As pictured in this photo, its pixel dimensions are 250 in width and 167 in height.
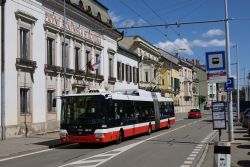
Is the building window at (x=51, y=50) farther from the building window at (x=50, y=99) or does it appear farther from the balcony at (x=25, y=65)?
the balcony at (x=25, y=65)

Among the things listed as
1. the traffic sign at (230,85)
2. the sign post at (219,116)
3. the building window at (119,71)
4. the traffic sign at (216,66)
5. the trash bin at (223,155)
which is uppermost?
the building window at (119,71)

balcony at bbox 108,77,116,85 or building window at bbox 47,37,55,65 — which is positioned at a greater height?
building window at bbox 47,37,55,65

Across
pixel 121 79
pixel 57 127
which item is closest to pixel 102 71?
pixel 121 79

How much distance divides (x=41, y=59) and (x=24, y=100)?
3625mm

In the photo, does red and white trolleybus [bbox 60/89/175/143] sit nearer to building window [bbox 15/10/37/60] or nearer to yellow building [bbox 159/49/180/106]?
building window [bbox 15/10/37/60]

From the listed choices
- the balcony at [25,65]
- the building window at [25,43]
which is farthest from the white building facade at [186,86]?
the building window at [25,43]

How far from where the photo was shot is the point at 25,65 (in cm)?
3078

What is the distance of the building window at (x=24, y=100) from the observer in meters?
30.8

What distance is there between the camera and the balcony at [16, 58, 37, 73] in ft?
97.6

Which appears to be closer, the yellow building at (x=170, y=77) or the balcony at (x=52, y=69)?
the balcony at (x=52, y=69)

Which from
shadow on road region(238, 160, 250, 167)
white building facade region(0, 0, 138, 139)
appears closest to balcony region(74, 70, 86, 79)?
white building facade region(0, 0, 138, 139)

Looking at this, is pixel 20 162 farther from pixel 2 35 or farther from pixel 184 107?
pixel 184 107

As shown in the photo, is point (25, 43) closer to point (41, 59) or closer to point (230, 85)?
point (41, 59)

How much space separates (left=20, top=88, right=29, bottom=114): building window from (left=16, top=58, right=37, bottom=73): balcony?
1.34 meters
